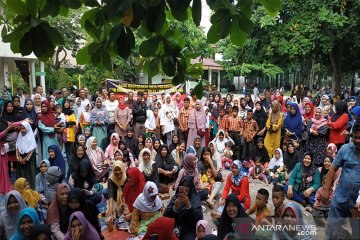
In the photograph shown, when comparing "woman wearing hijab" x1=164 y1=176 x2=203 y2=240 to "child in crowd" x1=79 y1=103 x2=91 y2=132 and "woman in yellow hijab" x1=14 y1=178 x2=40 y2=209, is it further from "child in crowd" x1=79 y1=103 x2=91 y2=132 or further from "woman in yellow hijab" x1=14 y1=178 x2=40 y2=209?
"child in crowd" x1=79 y1=103 x2=91 y2=132

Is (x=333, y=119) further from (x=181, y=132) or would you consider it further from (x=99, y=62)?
(x=99, y=62)

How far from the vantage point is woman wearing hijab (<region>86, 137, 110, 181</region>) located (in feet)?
20.3

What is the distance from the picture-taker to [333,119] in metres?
6.54

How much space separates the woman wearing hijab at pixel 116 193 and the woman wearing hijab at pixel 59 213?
89cm

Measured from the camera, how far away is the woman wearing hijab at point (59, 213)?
4.17 meters

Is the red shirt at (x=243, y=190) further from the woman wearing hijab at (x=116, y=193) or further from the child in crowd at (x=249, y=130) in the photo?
the child in crowd at (x=249, y=130)

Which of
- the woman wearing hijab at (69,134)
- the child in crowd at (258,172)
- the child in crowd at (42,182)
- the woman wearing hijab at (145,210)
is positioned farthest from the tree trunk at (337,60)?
the child in crowd at (42,182)

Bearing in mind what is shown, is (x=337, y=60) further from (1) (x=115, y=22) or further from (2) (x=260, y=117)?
(1) (x=115, y=22)

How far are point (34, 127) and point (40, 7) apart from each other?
198 inches

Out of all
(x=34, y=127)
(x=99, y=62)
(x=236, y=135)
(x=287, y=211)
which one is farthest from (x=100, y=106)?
(x=99, y=62)

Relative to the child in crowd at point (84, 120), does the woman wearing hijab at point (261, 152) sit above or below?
below

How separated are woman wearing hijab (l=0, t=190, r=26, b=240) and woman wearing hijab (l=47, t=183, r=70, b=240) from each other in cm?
39

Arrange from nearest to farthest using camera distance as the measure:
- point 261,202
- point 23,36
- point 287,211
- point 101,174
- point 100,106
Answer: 1. point 23,36
2. point 287,211
3. point 261,202
4. point 101,174
5. point 100,106

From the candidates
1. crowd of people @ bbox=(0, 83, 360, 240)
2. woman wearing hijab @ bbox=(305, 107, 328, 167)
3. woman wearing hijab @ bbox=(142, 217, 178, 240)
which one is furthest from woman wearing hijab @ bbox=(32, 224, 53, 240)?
woman wearing hijab @ bbox=(305, 107, 328, 167)
